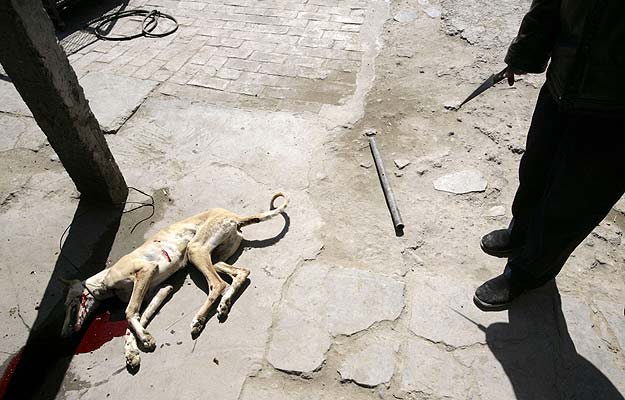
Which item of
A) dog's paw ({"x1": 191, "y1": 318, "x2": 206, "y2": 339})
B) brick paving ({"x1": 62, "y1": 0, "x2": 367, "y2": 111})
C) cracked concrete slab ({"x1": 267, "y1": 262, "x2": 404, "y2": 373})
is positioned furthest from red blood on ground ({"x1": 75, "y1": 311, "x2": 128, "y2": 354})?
brick paving ({"x1": 62, "y1": 0, "x2": 367, "y2": 111})

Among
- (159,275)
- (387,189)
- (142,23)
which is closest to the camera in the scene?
(159,275)

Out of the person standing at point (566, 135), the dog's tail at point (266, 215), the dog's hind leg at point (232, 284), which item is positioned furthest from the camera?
the dog's tail at point (266, 215)

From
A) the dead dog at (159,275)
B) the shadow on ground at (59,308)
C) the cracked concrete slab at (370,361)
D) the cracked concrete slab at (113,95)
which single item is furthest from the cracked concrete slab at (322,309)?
the cracked concrete slab at (113,95)

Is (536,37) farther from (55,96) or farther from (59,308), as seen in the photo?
(59,308)

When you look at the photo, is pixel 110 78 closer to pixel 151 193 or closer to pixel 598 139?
pixel 151 193

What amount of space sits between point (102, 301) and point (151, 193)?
1.16 m

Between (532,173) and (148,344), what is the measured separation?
2.71m

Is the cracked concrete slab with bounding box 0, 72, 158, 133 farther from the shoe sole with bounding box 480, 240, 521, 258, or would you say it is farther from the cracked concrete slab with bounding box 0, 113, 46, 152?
the shoe sole with bounding box 480, 240, 521, 258

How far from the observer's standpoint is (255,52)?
5707mm

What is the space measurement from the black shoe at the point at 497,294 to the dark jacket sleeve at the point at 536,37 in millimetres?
1388

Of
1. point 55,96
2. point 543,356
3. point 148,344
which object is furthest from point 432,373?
point 55,96

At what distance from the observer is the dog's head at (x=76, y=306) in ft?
9.82

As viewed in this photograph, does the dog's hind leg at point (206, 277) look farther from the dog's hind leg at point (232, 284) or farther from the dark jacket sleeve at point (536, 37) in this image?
the dark jacket sleeve at point (536, 37)

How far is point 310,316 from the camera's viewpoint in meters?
3.03
